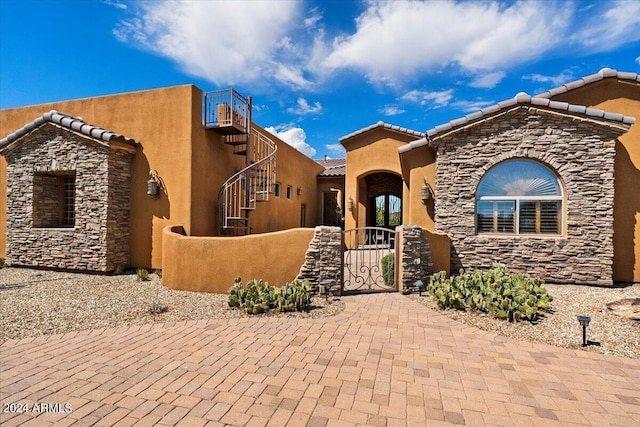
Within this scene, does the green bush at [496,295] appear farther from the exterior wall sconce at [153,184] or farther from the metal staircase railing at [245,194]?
the exterior wall sconce at [153,184]

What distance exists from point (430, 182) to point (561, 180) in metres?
3.08

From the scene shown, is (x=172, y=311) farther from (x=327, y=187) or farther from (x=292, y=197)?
(x=327, y=187)

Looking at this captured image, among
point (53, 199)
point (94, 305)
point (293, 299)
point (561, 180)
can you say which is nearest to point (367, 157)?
point (561, 180)

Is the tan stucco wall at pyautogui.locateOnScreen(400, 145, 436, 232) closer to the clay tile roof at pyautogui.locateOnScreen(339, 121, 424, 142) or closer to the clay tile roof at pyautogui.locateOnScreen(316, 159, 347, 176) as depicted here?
the clay tile roof at pyautogui.locateOnScreen(339, 121, 424, 142)

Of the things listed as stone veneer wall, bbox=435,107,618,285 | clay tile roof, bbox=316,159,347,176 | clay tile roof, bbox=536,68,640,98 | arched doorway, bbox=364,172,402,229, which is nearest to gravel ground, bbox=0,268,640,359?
stone veneer wall, bbox=435,107,618,285

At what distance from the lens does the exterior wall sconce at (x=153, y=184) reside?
8.44 metres

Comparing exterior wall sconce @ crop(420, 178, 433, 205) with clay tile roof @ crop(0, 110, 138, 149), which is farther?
exterior wall sconce @ crop(420, 178, 433, 205)

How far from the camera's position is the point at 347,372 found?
3387mm

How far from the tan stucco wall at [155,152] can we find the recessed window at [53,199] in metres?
2.16

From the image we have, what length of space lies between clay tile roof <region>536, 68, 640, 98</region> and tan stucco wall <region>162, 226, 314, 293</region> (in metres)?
7.58

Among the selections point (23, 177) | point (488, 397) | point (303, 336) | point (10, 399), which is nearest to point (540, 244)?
point (488, 397)

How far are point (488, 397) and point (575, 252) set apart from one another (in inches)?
250

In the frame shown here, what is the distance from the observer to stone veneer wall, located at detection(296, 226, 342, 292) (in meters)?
6.50

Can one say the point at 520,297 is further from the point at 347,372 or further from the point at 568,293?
the point at 347,372
